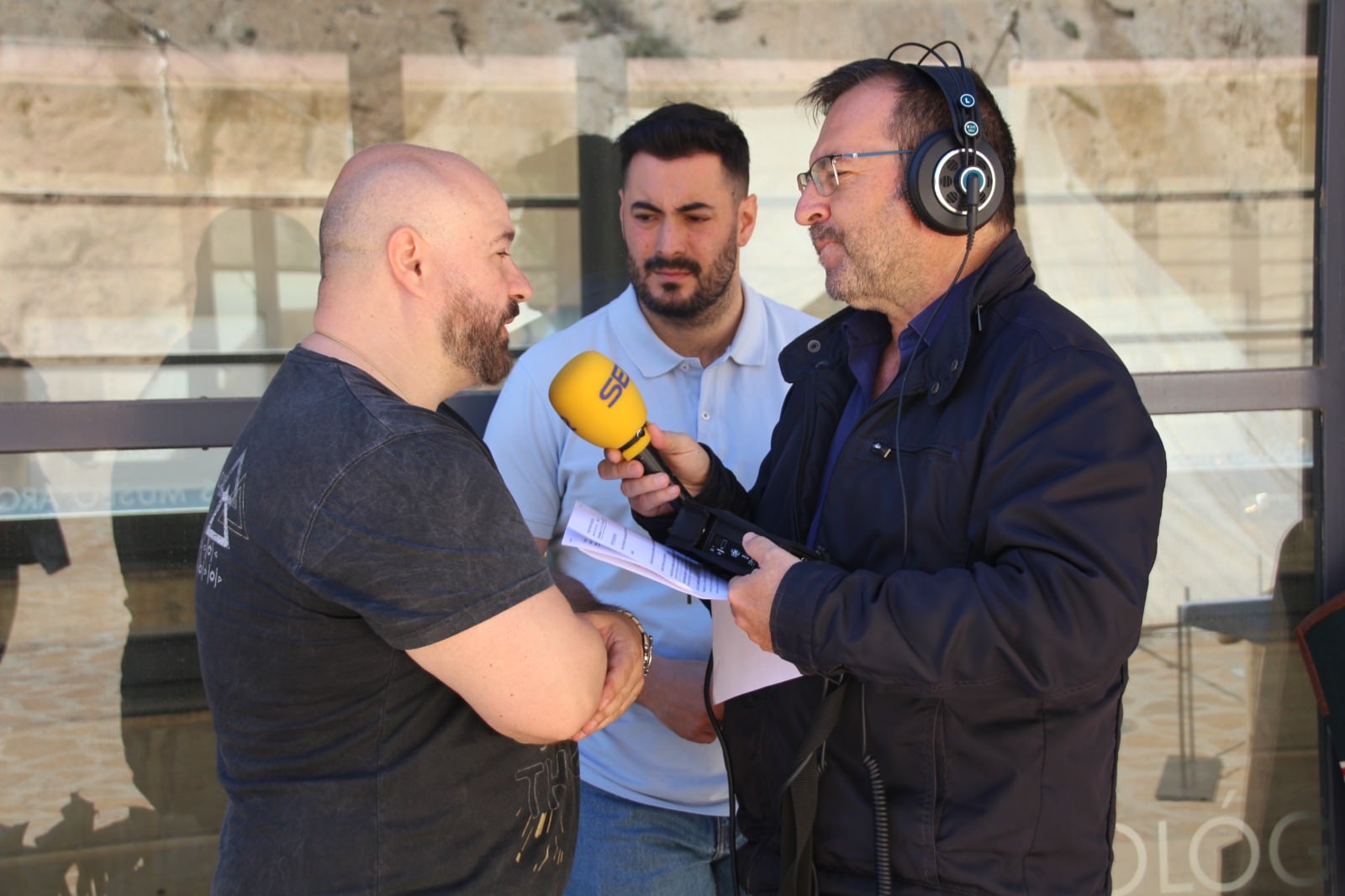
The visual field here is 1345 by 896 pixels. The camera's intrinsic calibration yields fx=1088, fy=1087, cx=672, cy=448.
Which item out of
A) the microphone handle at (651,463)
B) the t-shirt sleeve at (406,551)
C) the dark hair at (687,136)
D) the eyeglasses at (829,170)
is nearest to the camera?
the t-shirt sleeve at (406,551)

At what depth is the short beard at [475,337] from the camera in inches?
73.7

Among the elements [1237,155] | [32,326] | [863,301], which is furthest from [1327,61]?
[32,326]

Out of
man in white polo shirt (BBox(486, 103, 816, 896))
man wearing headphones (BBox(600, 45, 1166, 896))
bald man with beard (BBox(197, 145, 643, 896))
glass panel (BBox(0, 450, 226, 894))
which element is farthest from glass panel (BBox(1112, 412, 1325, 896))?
glass panel (BBox(0, 450, 226, 894))

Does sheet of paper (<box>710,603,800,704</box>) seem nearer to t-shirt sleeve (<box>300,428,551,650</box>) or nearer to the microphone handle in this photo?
the microphone handle

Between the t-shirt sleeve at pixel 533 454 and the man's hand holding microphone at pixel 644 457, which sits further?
the t-shirt sleeve at pixel 533 454

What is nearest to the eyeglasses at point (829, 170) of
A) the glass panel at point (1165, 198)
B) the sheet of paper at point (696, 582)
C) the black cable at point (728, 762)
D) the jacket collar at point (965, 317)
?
the jacket collar at point (965, 317)

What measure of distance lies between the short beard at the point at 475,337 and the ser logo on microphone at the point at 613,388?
0.19 metres

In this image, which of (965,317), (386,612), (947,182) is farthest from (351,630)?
(947,182)

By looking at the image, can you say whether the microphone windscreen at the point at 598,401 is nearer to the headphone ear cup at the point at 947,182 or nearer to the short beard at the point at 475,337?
the short beard at the point at 475,337

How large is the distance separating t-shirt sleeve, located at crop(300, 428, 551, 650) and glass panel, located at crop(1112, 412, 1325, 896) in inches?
109

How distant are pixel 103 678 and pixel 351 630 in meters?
1.93

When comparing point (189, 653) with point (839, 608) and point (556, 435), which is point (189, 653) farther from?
point (839, 608)

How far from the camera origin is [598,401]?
6.58 feet

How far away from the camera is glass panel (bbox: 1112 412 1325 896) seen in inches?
142
